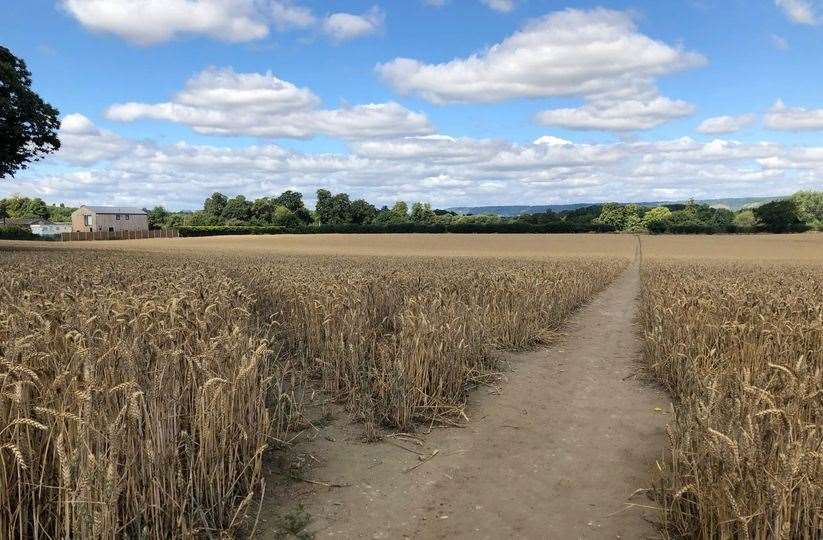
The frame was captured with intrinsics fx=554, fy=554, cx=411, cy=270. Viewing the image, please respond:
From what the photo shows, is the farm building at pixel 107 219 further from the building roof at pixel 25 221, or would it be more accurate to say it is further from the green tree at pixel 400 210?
the green tree at pixel 400 210

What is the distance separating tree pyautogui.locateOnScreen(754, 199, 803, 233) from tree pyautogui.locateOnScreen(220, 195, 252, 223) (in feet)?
312

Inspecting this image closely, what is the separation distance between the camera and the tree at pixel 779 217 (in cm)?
7900

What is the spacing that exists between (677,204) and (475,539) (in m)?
189

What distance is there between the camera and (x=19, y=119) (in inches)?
1245

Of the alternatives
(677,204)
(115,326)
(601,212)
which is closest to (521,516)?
(115,326)

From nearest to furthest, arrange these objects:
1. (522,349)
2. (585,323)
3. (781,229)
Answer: (522,349), (585,323), (781,229)

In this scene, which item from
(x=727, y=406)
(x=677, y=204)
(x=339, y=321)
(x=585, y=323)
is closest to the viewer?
(x=727, y=406)

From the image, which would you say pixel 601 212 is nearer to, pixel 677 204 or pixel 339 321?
pixel 677 204

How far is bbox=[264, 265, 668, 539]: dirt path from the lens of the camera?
422cm

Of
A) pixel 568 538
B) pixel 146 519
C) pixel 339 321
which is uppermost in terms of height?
pixel 339 321

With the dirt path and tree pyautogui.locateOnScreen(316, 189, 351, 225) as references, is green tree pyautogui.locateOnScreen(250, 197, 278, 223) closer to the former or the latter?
tree pyautogui.locateOnScreen(316, 189, 351, 225)

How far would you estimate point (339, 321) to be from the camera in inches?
324

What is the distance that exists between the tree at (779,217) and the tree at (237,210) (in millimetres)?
95006

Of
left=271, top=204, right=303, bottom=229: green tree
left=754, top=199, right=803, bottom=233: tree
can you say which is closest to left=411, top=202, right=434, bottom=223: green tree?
left=271, top=204, right=303, bottom=229: green tree
